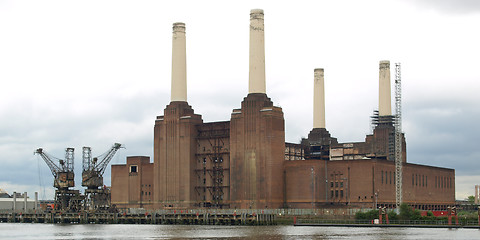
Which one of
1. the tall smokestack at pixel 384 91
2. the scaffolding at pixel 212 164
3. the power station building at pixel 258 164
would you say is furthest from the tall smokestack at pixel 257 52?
the tall smokestack at pixel 384 91

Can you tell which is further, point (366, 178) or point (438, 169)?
point (438, 169)

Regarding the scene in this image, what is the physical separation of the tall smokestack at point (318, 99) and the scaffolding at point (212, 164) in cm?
2999

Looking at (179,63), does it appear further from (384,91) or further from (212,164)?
(384,91)

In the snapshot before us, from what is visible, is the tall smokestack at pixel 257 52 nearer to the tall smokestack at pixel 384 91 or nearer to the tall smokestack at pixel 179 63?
the tall smokestack at pixel 179 63

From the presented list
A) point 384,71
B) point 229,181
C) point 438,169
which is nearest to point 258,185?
point 229,181

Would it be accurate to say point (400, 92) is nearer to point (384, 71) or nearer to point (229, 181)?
point (384, 71)

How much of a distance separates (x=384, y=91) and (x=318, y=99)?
52.1 ft

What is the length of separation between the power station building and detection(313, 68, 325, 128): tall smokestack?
23cm

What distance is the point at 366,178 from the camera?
148 m

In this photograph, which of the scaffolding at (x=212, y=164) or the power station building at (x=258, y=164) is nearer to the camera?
the power station building at (x=258, y=164)

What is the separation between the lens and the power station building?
148500mm

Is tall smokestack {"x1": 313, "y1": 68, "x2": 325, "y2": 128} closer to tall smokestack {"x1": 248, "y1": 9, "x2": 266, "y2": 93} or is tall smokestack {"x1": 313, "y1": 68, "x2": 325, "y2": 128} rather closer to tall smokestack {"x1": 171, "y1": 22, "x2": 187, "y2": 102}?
tall smokestack {"x1": 248, "y1": 9, "x2": 266, "y2": 93}

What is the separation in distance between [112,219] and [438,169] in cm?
7752

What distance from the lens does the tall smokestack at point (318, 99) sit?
17812cm
